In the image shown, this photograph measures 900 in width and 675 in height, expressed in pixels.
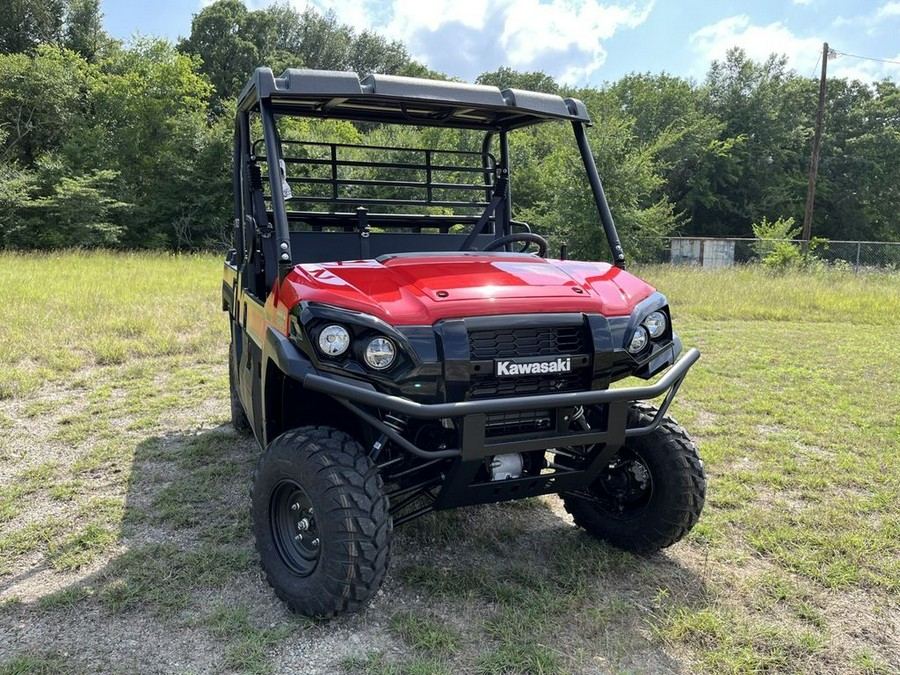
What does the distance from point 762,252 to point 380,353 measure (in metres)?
19.2

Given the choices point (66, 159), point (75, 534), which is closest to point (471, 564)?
point (75, 534)

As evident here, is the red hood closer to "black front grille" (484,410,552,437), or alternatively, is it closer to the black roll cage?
the black roll cage

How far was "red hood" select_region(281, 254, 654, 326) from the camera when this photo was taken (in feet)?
7.66

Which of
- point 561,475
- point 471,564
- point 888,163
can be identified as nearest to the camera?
point 561,475

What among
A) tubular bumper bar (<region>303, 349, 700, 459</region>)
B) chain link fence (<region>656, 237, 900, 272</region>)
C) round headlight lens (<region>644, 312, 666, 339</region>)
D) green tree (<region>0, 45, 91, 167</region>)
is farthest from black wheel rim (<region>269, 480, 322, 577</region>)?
green tree (<region>0, 45, 91, 167</region>)

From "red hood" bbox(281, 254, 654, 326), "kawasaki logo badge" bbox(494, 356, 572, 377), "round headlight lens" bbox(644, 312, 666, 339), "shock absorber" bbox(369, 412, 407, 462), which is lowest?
"shock absorber" bbox(369, 412, 407, 462)

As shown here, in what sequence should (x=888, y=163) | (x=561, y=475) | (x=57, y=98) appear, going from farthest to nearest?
(x=888, y=163), (x=57, y=98), (x=561, y=475)

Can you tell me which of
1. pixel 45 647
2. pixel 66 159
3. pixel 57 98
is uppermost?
pixel 57 98

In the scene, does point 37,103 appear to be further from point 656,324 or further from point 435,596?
point 656,324

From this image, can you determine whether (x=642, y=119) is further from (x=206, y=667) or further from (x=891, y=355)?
(x=206, y=667)

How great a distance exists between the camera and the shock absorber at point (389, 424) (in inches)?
97.5

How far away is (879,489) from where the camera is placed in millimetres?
3867

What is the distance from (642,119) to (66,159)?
25499 mm

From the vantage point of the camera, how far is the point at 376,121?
3.82 metres
